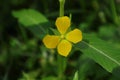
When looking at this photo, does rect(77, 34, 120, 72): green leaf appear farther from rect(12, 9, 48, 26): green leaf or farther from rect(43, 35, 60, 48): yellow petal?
rect(12, 9, 48, 26): green leaf

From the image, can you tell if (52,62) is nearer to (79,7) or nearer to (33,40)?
(33,40)

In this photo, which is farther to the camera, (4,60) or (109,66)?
(4,60)

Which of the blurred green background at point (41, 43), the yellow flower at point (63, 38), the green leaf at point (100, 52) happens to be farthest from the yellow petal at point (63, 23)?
the blurred green background at point (41, 43)

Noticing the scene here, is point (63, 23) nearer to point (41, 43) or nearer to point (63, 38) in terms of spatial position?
point (63, 38)

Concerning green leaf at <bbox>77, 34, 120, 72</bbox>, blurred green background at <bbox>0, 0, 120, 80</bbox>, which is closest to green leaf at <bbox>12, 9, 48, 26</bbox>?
blurred green background at <bbox>0, 0, 120, 80</bbox>

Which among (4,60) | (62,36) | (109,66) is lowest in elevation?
(4,60)

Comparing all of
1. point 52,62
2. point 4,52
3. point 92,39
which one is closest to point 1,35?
point 4,52

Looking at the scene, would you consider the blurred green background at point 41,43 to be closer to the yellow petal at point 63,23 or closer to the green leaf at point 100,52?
the green leaf at point 100,52

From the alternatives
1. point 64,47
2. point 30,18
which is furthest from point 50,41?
point 30,18
